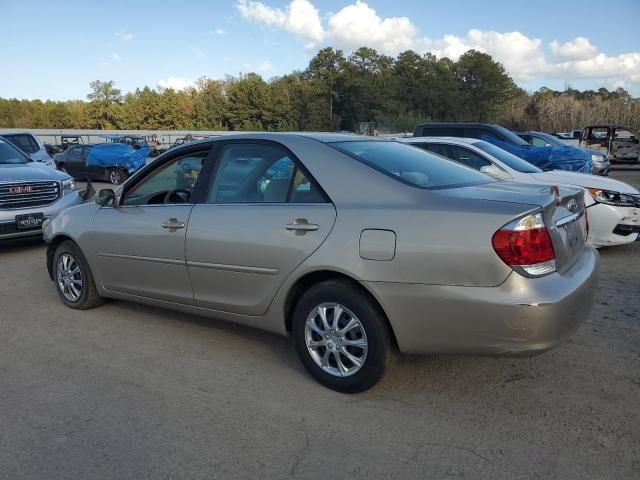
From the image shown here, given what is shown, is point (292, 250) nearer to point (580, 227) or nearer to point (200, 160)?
point (200, 160)

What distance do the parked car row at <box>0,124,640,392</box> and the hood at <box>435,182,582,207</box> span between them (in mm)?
17

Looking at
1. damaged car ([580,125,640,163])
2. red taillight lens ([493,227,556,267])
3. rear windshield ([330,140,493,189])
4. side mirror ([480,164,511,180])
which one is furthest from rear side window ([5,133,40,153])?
damaged car ([580,125,640,163])

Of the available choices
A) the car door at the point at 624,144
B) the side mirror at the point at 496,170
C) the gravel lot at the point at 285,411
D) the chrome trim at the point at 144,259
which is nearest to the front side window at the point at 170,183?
the chrome trim at the point at 144,259

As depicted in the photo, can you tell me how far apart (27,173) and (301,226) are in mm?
6203

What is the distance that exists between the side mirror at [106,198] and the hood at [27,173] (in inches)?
140

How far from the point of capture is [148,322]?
4.89m

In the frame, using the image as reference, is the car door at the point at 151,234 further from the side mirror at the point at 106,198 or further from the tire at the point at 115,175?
the tire at the point at 115,175

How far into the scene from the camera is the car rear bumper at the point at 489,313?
2.88 m

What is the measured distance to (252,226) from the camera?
372 cm

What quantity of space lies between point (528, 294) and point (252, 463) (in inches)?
65.0

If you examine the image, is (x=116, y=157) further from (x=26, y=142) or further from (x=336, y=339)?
(x=336, y=339)

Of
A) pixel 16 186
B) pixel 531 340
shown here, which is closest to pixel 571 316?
pixel 531 340

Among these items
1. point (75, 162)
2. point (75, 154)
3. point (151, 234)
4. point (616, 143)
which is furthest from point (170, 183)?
point (616, 143)

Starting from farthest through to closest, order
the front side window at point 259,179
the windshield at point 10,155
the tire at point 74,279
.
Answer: the windshield at point 10,155, the tire at point 74,279, the front side window at point 259,179
